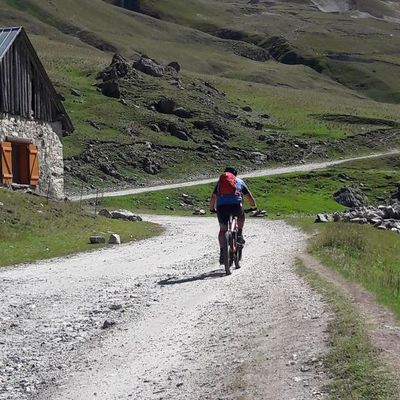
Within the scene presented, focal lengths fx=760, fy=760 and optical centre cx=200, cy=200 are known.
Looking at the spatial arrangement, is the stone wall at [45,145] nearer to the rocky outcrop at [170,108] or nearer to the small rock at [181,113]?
the small rock at [181,113]

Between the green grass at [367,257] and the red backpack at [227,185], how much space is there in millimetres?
2950

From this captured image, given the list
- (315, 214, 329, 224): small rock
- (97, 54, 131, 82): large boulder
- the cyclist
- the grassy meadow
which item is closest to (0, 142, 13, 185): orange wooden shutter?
the grassy meadow

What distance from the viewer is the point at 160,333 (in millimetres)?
11414

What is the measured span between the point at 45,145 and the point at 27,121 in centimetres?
207

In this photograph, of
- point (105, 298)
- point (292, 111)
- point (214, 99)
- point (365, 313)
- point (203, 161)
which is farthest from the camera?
point (292, 111)

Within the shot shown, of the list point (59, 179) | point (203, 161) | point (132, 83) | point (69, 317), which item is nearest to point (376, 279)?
point (69, 317)

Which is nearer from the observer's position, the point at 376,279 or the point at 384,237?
the point at 376,279

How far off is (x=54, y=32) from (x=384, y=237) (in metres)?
161

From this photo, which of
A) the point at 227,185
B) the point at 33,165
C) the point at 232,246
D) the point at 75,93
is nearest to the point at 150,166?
the point at 75,93

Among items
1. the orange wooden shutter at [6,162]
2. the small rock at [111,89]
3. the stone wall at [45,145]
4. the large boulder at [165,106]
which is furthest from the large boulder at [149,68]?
the orange wooden shutter at [6,162]

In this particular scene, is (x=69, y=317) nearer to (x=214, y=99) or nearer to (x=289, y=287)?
(x=289, y=287)

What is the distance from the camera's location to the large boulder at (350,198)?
58.1 meters

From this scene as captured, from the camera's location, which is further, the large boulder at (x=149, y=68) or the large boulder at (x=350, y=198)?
the large boulder at (x=149, y=68)

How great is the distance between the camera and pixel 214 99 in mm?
92125
